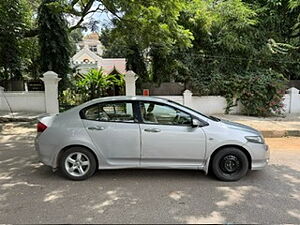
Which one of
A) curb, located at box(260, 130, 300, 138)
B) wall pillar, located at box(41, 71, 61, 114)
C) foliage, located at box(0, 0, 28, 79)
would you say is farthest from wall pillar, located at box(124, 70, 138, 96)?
curb, located at box(260, 130, 300, 138)

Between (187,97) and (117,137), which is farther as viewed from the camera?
(187,97)

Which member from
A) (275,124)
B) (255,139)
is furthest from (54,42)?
(255,139)

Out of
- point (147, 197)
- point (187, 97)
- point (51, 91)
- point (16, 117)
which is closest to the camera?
point (147, 197)

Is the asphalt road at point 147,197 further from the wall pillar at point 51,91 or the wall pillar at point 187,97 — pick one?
the wall pillar at point 187,97

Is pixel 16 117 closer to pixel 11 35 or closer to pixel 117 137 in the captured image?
pixel 11 35

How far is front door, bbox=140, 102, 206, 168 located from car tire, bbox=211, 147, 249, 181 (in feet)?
0.91

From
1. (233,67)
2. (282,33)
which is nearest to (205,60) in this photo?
(233,67)

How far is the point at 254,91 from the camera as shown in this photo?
38.4 ft

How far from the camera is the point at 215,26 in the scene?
41.5ft

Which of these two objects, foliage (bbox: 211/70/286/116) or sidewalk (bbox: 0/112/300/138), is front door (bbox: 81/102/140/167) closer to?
sidewalk (bbox: 0/112/300/138)

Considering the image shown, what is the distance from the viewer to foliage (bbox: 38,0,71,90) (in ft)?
38.9

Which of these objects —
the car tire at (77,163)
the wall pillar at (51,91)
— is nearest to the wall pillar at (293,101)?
the wall pillar at (51,91)

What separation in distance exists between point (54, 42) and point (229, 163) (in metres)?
10.3

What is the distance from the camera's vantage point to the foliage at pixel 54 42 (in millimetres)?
11867
